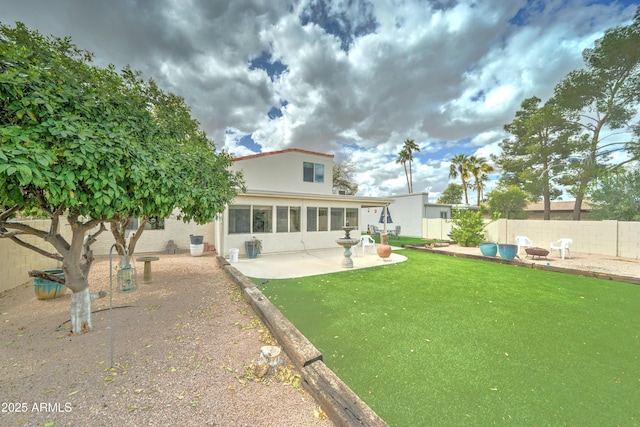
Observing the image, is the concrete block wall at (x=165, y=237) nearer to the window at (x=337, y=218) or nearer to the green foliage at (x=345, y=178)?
the window at (x=337, y=218)

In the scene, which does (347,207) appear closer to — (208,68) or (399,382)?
(208,68)

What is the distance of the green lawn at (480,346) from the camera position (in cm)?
220

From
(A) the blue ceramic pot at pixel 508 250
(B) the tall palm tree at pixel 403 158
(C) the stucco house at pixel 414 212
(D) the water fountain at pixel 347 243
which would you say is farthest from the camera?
(B) the tall palm tree at pixel 403 158

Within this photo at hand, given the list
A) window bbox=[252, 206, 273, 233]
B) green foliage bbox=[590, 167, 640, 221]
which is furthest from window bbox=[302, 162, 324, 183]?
green foliage bbox=[590, 167, 640, 221]

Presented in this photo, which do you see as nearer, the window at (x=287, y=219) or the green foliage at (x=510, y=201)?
the window at (x=287, y=219)

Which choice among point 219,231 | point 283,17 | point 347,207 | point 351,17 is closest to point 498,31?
point 351,17

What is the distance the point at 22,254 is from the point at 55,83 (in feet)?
21.6

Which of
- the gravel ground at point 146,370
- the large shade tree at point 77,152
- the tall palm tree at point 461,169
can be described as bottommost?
the gravel ground at point 146,370

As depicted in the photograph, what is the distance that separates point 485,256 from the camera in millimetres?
9914

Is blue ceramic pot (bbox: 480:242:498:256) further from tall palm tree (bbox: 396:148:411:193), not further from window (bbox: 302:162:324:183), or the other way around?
tall palm tree (bbox: 396:148:411:193)


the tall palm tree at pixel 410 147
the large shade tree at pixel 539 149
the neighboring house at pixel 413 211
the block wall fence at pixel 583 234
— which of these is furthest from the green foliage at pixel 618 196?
the tall palm tree at pixel 410 147

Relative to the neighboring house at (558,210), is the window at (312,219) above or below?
below

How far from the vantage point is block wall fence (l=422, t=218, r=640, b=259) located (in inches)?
387

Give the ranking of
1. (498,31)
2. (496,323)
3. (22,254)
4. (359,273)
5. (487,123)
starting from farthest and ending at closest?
(487,123)
(498,31)
(359,273)
(22,254)
(496,323)
